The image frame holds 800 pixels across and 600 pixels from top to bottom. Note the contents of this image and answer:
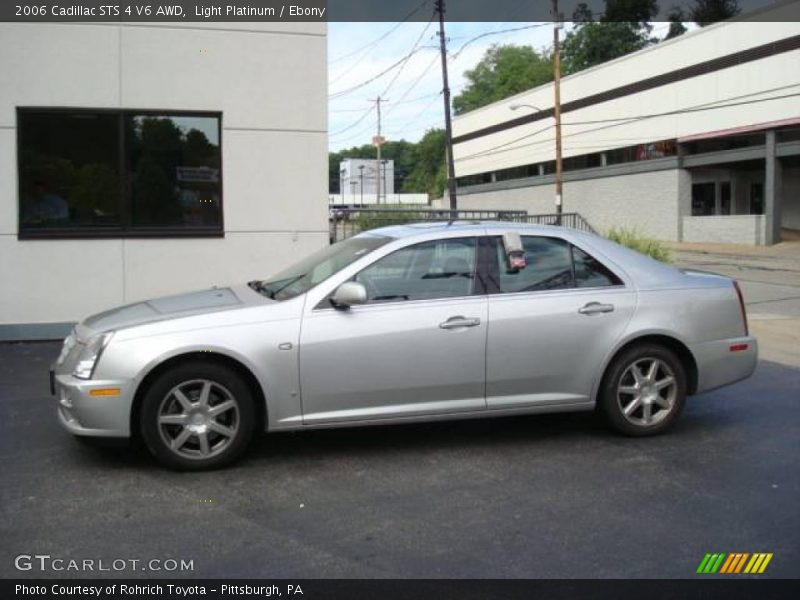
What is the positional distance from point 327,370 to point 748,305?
1186cm

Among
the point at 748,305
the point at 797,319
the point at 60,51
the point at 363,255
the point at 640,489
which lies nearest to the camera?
the point at 640,489

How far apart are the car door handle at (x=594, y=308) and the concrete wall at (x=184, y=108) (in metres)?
5.20

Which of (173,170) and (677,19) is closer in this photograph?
(173,170)

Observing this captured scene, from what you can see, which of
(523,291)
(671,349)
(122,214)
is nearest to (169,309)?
(523,291)

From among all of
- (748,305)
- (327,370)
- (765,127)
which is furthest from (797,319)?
(765,127)

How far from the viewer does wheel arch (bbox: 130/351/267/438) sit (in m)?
4.93

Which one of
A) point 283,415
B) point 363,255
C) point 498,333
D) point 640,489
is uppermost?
point 363,255

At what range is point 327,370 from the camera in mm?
5117

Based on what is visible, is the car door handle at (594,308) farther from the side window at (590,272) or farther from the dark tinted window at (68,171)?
the dark tinted window at (68,171)

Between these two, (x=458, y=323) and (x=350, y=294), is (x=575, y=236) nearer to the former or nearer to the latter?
→ (x=458, y=323)

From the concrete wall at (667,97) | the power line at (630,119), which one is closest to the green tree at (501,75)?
the power line at (630,119)

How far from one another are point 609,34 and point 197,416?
72.0 meters

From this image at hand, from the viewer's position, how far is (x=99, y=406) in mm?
4859

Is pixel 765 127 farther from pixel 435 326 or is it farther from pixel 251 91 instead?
pixel 435 326
